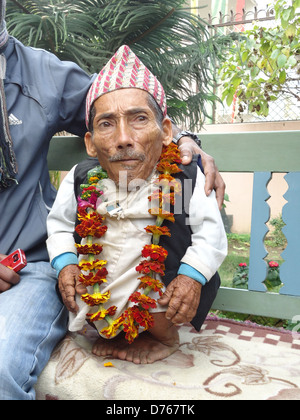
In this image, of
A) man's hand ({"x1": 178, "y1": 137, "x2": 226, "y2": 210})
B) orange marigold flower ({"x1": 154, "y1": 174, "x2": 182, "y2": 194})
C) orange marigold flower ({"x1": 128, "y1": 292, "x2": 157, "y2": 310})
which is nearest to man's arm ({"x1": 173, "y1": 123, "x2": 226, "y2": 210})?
man's hand ({"x1": 178, "y1": 137, "x2": 226, "y2": 210})

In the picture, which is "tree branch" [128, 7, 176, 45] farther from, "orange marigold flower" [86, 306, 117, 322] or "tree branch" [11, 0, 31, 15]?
"orange marigold flower" [86, 306, 117, 322]

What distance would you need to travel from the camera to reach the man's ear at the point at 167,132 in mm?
1658


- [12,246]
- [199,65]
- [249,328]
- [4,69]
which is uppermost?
[199,65]

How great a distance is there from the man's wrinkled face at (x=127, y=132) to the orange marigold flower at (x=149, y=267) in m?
0.33

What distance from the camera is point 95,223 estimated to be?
61.9 inches

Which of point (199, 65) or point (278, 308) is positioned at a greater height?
point (199, 65)

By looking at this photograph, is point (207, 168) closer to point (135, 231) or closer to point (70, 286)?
point (135, 231)

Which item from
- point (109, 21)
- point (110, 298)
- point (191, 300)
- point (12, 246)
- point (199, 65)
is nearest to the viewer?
point (191, 300)

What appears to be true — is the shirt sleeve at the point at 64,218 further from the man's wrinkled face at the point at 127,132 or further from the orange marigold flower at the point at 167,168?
the orange marigold flower at the point at 167,168

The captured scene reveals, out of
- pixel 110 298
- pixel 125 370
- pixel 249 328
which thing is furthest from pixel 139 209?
pixel 249 328

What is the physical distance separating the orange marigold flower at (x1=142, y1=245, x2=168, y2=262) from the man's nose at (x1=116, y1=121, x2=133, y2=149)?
1.27 ft

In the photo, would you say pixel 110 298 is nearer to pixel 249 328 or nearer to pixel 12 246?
pixel 12 246

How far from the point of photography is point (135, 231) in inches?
62.1

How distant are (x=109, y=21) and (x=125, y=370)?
159 inches
